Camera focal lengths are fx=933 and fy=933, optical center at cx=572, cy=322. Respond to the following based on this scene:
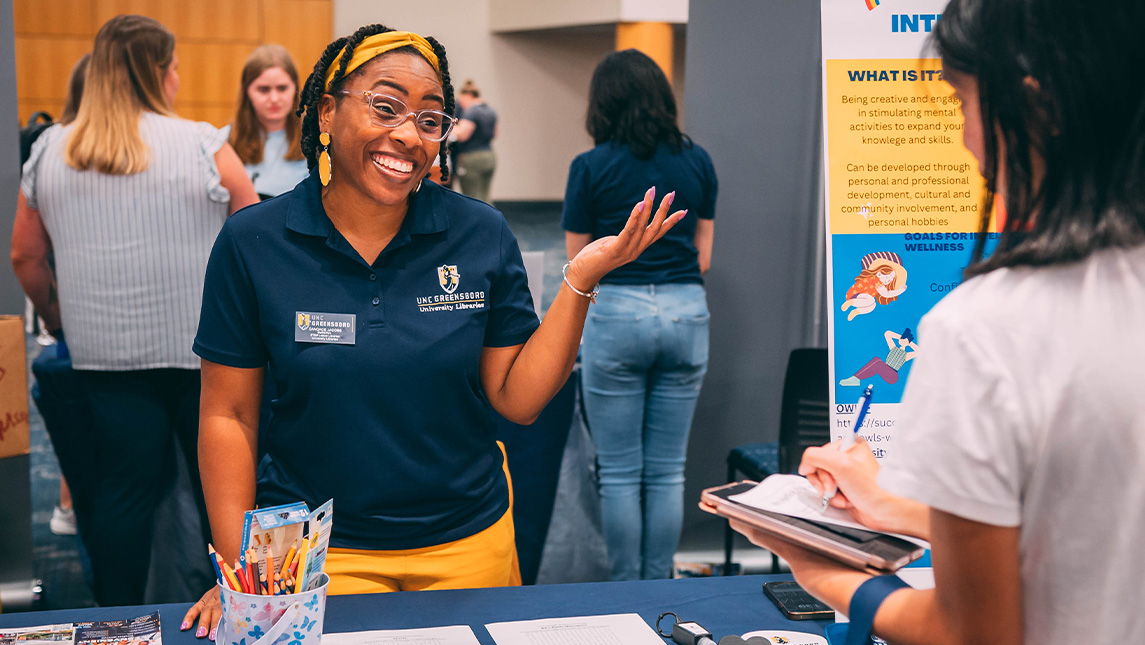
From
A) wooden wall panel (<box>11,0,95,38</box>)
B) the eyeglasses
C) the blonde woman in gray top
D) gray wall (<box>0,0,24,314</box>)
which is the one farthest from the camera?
wooden wall panel (<box>11,0,95,38</box>)

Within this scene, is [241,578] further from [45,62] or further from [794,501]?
[45,62]

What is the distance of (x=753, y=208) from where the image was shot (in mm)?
3273

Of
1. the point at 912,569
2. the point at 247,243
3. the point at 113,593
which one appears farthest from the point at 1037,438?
the point at 113,593

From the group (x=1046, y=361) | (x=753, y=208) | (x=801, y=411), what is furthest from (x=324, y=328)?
(x=753, y=208)

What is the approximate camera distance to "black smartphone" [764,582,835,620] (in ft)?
4.67

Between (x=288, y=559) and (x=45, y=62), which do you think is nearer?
(x=288, y=559)

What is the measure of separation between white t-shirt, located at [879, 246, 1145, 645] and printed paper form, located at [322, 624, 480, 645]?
732 millimetres

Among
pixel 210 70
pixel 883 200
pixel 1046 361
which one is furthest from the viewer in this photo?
pixel 210 70

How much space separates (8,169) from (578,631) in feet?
8.01

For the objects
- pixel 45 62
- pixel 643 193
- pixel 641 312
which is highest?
pixel 45 62

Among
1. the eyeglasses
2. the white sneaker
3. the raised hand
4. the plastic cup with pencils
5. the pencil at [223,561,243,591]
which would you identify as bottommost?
the white sneaker

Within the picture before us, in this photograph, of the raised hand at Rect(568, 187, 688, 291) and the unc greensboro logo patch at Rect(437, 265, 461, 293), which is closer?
the raised hand at Rect(568, 187, 688, 291)

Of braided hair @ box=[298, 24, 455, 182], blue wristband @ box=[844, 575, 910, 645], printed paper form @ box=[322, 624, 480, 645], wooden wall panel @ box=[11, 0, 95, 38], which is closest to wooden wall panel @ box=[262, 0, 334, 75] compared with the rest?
wooden wall panel @ box=[11, 0, 95, 38]

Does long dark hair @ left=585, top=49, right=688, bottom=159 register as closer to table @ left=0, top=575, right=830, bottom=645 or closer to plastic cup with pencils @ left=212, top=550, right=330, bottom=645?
table @ left=0, top=575, right=830, bottom=645
